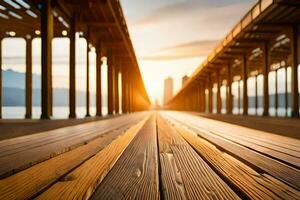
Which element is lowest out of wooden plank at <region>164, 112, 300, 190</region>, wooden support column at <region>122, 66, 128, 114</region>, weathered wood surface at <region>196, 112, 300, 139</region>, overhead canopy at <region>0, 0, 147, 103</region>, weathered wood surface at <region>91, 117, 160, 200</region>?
weathered wood surface at <region>196, 112, 300, 139</region>

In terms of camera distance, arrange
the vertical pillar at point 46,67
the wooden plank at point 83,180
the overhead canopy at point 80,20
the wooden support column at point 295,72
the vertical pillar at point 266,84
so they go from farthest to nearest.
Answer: the vertical pillar at point 266,84, the wooden support column at point 295,72, the overhead canopy at point 80,20, the vertical pillar at point 46,67, the wooden plank at point 83,180

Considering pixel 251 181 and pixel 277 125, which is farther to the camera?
pixel 277 125

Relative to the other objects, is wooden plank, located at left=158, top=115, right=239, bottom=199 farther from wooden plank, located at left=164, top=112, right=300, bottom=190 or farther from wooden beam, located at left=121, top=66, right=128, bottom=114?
wooden beam, located at left=121, top=66, right=128, bottom=114

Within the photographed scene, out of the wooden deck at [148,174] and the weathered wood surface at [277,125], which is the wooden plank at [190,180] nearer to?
the wooden deck at [148,174]

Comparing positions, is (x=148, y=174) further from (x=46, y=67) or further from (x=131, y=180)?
(x=46, y=67)

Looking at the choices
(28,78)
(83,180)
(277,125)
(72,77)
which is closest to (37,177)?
(83,180)

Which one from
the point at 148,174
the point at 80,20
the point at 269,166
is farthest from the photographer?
the point at 80,20

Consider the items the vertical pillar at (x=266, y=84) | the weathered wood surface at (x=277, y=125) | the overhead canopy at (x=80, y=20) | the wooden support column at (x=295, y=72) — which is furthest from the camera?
the vertical pillar at (x=266, y=84)

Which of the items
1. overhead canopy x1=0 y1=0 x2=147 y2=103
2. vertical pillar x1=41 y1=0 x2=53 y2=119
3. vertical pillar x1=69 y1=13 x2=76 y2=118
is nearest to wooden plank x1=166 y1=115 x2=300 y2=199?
vertical pillar x1=41 y1=0 x2=53 y2=119

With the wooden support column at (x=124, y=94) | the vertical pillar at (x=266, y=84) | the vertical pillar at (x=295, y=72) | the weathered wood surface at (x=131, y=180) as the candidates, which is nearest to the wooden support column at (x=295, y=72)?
the vertical pillar at (x=295, y=72)

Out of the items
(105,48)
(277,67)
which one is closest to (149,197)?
(105,48)

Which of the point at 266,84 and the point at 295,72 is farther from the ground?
the point at 295,72

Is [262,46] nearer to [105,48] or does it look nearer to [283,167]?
[105,48]

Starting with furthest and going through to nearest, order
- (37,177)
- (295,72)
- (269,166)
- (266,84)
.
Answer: (266,84)
(295,72)
(269,166)
(37,177)
